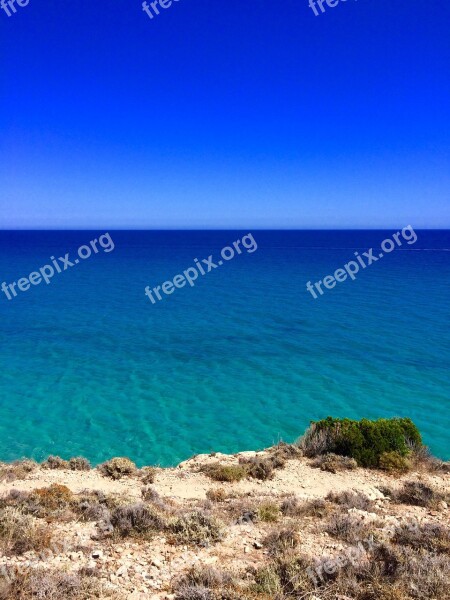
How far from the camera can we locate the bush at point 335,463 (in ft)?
40.1

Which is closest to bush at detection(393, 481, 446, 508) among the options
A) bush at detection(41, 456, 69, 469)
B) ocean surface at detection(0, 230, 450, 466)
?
ocean surface at detection(0, 230, 450, 466)

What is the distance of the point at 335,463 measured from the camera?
1230 cm

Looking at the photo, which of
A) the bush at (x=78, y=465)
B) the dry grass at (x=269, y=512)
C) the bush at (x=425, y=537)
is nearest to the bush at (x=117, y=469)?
the bush at (x=78, y=465)

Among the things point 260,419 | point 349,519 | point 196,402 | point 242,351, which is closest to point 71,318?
point 242,351

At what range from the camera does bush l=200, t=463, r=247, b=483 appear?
1164 cm

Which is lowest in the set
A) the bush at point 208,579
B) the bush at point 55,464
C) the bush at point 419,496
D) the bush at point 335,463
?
the bush at point 335,463

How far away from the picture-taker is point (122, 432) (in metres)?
17.1

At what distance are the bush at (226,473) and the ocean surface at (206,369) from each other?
352 centimetres

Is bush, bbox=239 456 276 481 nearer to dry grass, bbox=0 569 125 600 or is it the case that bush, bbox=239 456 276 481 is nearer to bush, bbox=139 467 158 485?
bush, bbox=139 467 158 485

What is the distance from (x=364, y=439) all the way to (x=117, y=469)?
7.18 m

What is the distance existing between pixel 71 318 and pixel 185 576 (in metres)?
31.1

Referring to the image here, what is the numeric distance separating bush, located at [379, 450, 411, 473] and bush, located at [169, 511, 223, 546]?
6.33 metres

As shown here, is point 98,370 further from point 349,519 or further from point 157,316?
point 349,519

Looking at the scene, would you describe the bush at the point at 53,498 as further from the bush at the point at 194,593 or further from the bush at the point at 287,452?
the bush at the point at 287,452
